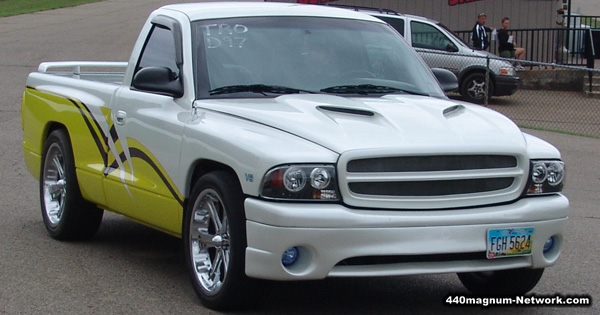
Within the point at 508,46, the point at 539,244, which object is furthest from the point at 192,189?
the point at 508,46

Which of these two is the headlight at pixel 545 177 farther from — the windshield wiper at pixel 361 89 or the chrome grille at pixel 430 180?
the windshield wiper at pixel 361 89

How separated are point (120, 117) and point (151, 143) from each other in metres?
0.58

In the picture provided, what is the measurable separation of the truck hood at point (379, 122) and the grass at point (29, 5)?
106ft

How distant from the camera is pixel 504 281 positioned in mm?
6508

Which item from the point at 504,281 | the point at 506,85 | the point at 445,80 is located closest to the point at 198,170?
the point at 504,281

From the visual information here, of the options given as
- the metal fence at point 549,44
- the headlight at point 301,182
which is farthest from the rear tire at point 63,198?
the metal fence at point 549,44

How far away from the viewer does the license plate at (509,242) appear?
5707 millimetres

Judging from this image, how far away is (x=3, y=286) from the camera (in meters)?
6.68

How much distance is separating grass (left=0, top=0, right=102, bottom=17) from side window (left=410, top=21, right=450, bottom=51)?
66.4 ft

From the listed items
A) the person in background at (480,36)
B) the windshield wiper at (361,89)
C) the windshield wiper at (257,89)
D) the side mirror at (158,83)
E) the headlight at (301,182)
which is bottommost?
the person in background at (480,36)

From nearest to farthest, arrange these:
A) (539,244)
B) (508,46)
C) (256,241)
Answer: (256,241), (539,244), (508,46)

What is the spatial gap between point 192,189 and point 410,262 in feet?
4.75

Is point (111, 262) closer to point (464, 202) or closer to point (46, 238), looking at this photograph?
point (46, 238)

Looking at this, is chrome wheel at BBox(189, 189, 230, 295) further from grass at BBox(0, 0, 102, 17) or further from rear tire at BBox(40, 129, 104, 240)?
grass at BBox(0, 0, 102, 17)
